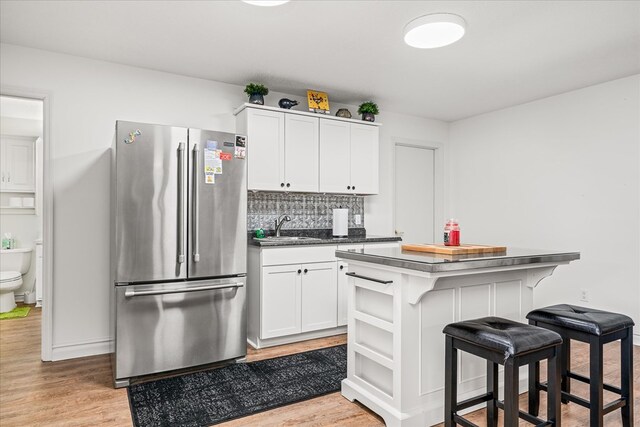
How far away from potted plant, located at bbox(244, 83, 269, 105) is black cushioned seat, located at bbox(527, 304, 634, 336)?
2910mm

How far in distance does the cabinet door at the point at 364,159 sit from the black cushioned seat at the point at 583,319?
2.53 metres

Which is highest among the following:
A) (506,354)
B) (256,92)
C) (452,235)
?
(256,92)

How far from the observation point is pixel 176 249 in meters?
2.94

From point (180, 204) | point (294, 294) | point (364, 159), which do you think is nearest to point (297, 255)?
point (294, 294)

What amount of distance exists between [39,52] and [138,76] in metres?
0.74

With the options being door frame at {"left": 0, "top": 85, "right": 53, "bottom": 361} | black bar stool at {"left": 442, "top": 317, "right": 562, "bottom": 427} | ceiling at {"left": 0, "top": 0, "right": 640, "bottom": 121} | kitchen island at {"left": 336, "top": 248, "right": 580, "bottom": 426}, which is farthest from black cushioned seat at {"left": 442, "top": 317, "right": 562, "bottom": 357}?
door frame at {"left": 0, "top": 85, "right": 53, "bottom": 361}

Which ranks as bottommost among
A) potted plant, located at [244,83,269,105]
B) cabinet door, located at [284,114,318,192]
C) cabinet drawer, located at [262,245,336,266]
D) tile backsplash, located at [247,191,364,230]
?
cabinet drawer, located at [262,245,336,266]

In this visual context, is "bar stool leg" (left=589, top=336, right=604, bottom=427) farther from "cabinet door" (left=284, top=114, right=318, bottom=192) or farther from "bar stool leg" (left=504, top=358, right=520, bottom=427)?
"cabinet door" (left=284, top=114, right=318, bottom=192)

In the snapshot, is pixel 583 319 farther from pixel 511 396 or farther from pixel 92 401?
pixel 92 401

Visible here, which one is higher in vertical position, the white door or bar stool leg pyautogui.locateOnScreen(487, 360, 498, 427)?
the white door

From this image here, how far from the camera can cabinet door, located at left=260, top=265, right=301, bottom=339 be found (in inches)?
140

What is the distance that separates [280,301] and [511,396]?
2252 millimetres

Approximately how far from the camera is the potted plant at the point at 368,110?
4551mm

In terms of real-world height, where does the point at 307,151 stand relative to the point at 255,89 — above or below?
below
